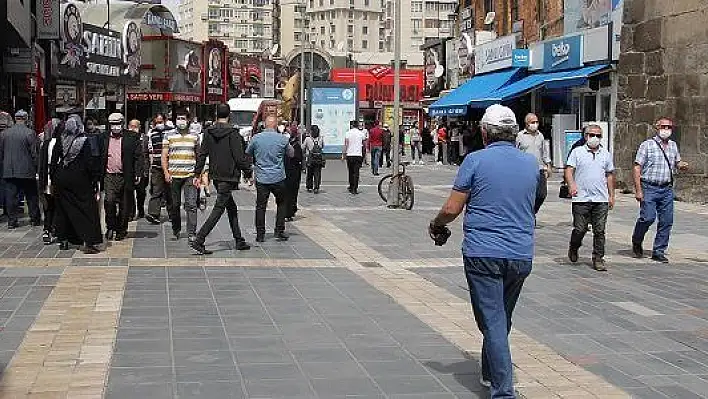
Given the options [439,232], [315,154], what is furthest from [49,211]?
[315,154]

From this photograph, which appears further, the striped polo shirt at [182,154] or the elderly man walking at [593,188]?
the striped polo shirt at [182,154]

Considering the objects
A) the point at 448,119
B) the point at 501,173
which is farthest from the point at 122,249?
the point at 448,119

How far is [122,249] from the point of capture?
11406 millimetres

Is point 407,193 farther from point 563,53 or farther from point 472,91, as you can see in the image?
point 472,91

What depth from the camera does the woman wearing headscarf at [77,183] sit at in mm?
10898

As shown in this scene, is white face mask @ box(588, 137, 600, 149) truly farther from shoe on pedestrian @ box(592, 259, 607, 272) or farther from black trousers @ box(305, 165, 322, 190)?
black trousers @ box(305, 165, 322, 190)

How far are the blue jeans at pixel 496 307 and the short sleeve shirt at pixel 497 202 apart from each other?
56mm

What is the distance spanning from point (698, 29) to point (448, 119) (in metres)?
23.0

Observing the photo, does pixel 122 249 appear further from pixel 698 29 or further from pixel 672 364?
pixel 698 29

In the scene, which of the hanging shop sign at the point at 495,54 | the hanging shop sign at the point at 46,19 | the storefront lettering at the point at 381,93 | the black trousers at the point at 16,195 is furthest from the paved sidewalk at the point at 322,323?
the storefront lettering at the point at 381,93

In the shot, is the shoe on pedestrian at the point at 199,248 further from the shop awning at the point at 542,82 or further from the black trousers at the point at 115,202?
the shop awning at the point at 542,82

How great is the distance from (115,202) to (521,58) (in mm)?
19656

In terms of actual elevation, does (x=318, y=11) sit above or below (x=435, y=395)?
above

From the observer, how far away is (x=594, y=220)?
1063 centimetres
